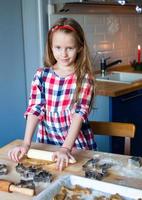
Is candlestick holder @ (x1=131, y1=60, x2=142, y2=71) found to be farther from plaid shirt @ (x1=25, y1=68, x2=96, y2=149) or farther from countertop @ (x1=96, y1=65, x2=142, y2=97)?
plaid shirt @ (x1=25, y1=68, x2=96, y2=149)

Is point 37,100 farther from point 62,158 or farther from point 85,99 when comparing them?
point 62,158

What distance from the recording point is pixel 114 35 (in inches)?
114

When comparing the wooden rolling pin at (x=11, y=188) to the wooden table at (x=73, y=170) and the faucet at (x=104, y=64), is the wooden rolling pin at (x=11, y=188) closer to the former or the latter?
the wooden table at (x=73, y=170)

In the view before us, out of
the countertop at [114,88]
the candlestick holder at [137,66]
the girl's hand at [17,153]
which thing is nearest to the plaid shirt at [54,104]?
the girl's hand at [17,153]

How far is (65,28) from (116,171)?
1.78 feet

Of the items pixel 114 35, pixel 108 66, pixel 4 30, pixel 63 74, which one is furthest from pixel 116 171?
pixel 114 35

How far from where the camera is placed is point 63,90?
133cm

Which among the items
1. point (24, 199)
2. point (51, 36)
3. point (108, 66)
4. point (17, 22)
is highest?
point (17, 22)

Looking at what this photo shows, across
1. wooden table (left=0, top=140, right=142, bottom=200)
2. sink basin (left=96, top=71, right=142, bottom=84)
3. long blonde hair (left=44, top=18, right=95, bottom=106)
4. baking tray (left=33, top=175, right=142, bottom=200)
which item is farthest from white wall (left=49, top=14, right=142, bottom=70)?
baking tray (left=33, top=175, right=142, bottom=200)

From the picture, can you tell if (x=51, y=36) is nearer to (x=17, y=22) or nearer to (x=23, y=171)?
(x=23, y=171)

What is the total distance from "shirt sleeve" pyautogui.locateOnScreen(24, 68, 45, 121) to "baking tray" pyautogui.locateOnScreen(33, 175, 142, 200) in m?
0.43

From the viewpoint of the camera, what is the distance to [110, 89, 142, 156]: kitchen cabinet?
2.14 meters

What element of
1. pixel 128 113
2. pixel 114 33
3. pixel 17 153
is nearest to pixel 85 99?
pixel 17 153

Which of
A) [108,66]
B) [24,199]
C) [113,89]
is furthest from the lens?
[108,66]
